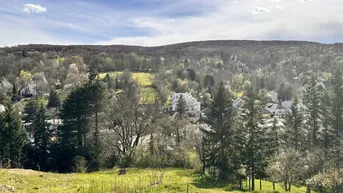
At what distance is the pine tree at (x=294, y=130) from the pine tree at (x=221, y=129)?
11.6 metres

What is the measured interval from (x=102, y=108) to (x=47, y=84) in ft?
235

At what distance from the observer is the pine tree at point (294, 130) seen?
34.3 metres

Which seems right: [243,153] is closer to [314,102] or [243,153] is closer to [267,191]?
[267,191]

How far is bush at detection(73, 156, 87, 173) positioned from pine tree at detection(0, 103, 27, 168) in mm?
6203

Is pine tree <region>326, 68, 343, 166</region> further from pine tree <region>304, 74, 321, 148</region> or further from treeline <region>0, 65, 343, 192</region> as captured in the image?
pine tree <region>304, 74, 321, 148</region>

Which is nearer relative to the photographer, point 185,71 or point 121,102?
point 121,102

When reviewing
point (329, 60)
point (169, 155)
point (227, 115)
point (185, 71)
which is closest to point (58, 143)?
point (169, 155)

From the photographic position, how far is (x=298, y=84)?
112m

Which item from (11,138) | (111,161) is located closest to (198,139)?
(111,161)

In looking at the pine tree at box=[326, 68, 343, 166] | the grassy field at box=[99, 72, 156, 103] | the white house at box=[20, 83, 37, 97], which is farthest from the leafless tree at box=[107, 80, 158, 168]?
the white house at box=[20, 83, 37, 97]

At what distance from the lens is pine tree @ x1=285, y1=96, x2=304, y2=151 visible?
112 feet

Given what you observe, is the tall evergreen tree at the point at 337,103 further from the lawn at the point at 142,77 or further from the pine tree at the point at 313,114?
the lawn at the point at 142,77

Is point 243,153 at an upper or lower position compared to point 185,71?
lower

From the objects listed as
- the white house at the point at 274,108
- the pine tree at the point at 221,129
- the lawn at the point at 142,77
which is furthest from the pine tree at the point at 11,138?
the white house at the point at 274,108
